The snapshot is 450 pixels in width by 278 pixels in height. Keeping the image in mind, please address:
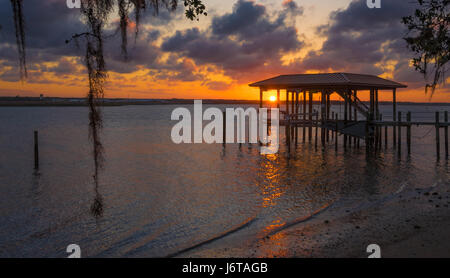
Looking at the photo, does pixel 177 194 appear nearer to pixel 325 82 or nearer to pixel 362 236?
pixel 362 236

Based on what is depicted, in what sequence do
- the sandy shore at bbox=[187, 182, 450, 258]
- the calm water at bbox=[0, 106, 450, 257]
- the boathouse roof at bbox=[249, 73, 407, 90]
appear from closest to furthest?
the sandy shore at bbox=[187, 182, 450, 258]
the calm water at bbox=[0, 106, 450, 257]
the boathouse roof at bbox=[249, 73, 407, 90]

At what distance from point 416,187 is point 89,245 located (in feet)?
40.7

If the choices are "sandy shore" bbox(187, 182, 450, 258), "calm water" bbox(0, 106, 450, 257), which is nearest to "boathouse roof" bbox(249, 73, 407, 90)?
"calm water" bbox(0, 106, 450, 257)

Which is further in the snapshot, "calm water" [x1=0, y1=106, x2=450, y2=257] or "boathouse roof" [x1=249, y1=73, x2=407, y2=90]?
"boathouse roof" [x1=249, y1=73, x2=407, y2=90]

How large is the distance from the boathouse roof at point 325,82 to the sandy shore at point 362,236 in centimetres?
1442

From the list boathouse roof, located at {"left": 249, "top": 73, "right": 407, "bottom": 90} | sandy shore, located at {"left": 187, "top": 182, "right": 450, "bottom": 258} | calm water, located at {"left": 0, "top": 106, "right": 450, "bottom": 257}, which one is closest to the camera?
sandy shore, located at {"left": 187, "top": 182, "right": 450, "bottom": 258}

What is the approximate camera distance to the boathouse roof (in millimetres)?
23953

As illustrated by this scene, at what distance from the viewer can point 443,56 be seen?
328 inches

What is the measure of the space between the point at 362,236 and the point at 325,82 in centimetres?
1769

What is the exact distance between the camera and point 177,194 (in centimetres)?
1446

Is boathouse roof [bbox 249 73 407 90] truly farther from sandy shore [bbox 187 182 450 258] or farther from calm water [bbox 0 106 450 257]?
sandy shore [bbox 187 182 450 258]

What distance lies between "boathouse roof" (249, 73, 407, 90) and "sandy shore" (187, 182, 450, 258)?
14.4 m

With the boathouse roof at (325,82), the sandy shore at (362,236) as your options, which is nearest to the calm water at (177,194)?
the sandy shore at (362,236)
